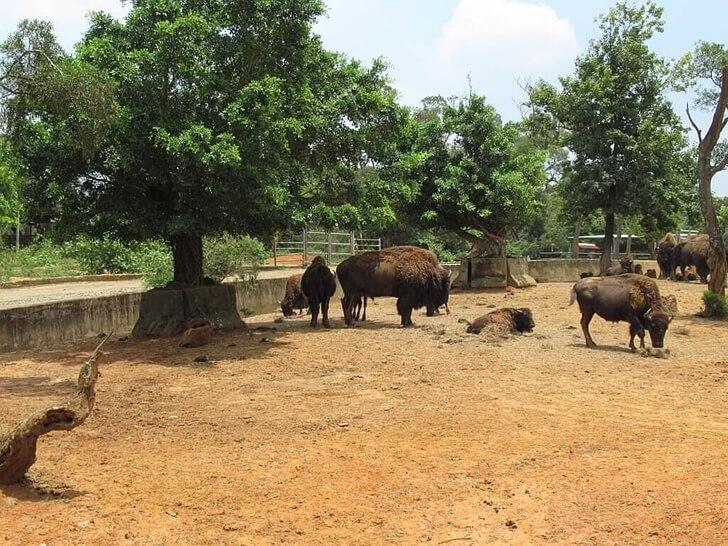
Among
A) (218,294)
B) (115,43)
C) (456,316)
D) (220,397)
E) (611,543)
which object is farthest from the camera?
(456,316)

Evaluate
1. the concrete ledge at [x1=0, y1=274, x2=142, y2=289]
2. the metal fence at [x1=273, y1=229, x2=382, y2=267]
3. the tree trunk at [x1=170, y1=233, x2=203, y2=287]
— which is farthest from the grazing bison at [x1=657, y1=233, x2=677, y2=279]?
the tree trunk at [x1=170, y1=233, x2=203, y2=287]

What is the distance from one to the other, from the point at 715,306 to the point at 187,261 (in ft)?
36.8

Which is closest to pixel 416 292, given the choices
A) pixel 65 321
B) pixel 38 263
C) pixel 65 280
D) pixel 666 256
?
pixel 65 321

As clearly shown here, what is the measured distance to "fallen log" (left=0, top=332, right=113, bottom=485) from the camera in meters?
4.98

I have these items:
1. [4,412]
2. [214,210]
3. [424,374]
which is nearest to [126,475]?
[4,412]

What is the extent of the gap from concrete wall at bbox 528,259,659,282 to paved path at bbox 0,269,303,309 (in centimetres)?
1079

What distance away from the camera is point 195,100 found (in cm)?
1143

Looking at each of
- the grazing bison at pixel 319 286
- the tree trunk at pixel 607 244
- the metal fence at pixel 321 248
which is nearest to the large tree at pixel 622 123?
the tree trunk at pixel 607 244

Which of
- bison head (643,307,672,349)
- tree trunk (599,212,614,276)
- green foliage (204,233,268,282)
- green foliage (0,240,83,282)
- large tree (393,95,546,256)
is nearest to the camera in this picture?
bison head (643,307,672,349)

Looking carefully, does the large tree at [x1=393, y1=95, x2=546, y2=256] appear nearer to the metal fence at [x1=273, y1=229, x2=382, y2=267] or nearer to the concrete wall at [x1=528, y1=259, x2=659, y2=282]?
the metal fence at [x1=273, y1=229, x2=382, y2=267]

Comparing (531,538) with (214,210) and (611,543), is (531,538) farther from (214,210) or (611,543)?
(214,210)

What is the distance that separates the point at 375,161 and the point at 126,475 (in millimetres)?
11056

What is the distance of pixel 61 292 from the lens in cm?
1942

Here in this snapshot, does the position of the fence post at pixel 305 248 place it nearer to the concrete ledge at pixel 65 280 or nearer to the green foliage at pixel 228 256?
the concrete ledge at pixel 65 280
